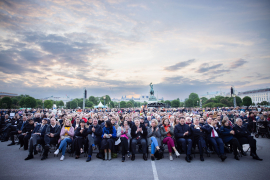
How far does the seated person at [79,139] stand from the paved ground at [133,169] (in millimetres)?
380

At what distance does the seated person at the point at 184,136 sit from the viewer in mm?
6418

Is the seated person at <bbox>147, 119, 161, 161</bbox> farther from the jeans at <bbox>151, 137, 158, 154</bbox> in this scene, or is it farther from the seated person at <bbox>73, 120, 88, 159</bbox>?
the seated person at <bbox>73, 120, 88, 159</bbox>

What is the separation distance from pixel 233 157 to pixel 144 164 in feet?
12.6

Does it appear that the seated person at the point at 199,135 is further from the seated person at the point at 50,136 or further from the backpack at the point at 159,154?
the seated person at the point at 50,136

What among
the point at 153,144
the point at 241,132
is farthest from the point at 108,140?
the point at 241,132

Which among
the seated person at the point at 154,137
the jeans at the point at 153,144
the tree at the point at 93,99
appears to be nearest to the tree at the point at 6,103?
the tree at the point at 93,99

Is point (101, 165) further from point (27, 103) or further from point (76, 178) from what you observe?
point (27, 103)

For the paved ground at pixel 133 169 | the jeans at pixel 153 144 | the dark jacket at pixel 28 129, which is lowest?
the paved ground at pixel 133 169

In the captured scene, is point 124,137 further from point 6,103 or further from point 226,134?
point 6,103

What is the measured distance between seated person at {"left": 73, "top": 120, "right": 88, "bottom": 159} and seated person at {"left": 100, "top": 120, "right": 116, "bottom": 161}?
90 centimetres

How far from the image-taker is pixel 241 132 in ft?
21.9

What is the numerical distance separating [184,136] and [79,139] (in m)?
4.62

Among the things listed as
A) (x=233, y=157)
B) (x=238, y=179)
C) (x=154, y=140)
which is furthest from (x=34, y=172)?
(x=233, y=157)

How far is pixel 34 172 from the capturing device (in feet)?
17.3
